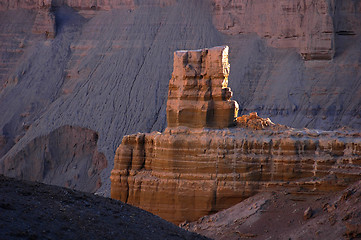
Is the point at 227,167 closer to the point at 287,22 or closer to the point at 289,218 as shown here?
the point at 289,218

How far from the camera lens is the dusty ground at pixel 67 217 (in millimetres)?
15016

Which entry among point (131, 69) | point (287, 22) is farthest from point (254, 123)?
point (131, 69)

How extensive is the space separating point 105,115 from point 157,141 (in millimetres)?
26859

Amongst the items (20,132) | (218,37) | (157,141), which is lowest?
(20,132)

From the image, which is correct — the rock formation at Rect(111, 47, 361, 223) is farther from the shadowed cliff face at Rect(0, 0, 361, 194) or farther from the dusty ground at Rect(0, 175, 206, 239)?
the shadowed cliff face at Rect(0, 0, 361, 194)

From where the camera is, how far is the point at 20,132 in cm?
5703

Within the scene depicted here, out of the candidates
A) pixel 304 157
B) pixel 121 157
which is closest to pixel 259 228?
pixel 304 157

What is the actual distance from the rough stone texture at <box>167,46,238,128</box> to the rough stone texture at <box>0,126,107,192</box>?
2353 centimetres

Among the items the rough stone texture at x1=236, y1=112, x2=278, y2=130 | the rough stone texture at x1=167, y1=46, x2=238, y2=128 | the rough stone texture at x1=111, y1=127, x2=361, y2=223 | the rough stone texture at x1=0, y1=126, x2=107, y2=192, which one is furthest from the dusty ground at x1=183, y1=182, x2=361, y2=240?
the rough stone texture at x1=0, y1=126, x2=107, y2=192

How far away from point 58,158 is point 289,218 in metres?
31.4

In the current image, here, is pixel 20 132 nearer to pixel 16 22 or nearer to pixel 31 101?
pixel 31 101

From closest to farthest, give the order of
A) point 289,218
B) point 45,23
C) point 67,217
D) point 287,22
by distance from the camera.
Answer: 1. point 67,217
2. point 289,218
3. point 287,22
4. point 45,23

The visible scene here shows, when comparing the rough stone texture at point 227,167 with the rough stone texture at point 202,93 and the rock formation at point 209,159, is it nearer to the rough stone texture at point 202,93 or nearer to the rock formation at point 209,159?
the rock formation at point 209,159

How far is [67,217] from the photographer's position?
16047 millimetres
